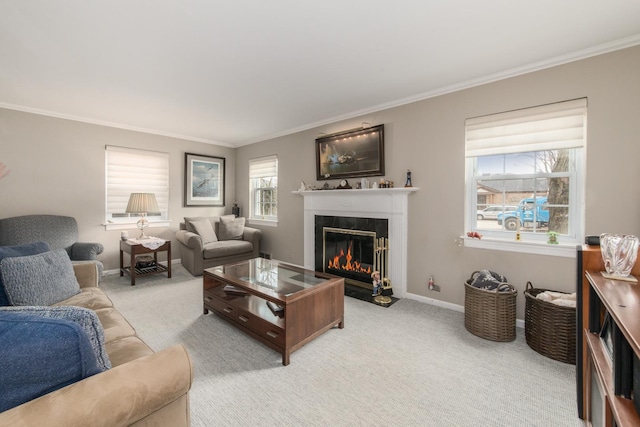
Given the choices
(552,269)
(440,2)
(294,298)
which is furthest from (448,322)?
(440,2)

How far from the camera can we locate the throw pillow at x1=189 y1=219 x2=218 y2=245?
4566 mm

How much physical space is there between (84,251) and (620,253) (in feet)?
16.1

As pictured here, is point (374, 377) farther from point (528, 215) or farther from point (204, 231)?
point (204, 231)

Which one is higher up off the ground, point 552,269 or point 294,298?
point 552,269

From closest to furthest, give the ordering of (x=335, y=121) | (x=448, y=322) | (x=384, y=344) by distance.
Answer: (x=384, y=344)
(x=448, y=322)
(x=335, y=121)

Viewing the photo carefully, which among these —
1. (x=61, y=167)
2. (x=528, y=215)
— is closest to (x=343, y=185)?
(x=528, y=215)

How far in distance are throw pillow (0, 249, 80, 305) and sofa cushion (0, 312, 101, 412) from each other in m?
1.27

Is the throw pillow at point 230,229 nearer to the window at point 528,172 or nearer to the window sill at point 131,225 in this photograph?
the window sill at point 131,225

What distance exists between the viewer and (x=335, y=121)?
401 centimetres

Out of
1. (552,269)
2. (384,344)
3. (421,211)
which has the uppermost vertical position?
(421,211)

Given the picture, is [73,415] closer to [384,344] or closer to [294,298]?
[294,298]

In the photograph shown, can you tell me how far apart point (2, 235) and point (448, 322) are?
5.16 meters

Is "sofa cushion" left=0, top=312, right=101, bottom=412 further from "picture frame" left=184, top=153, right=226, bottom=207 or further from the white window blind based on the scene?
"picture frame" left=184, top=153, right=226, bottom=207

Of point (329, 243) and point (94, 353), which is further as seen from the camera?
point (329, 243)
